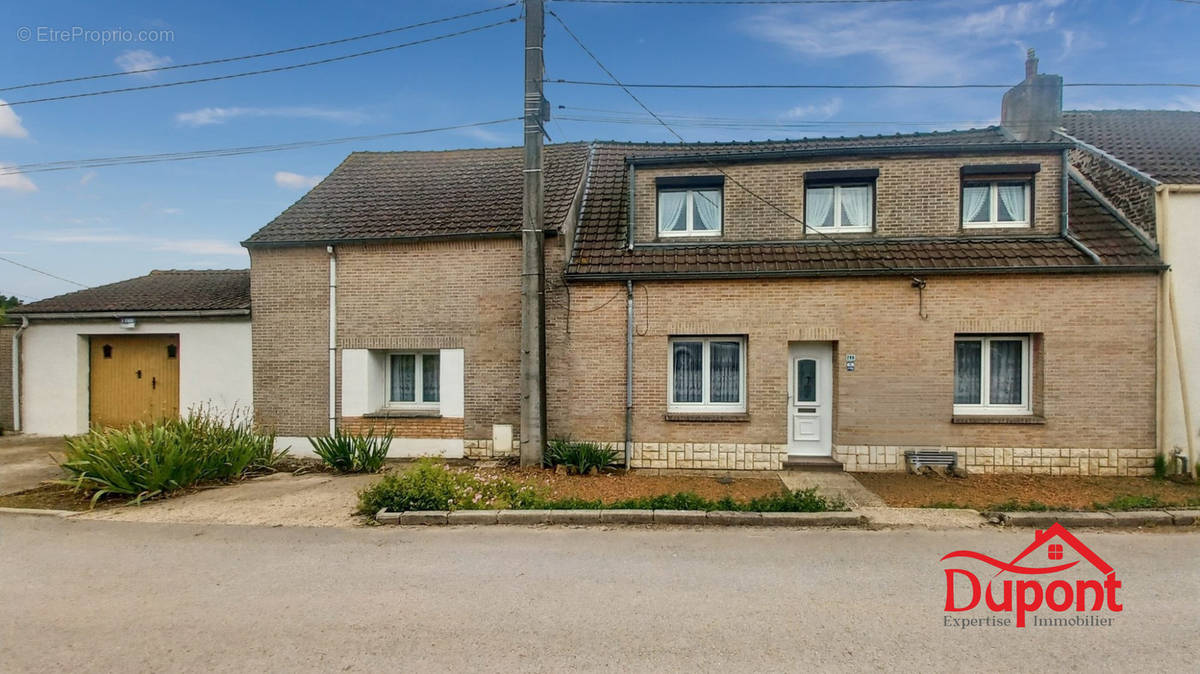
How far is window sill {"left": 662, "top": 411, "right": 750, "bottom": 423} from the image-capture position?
900 centimetres

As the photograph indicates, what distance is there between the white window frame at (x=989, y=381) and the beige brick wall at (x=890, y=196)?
1888 mm

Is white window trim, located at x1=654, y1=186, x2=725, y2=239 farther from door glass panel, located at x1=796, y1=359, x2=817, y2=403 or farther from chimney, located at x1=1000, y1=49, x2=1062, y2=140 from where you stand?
chimney, located at x1=1000, y1=49, x2=1062, y2=140

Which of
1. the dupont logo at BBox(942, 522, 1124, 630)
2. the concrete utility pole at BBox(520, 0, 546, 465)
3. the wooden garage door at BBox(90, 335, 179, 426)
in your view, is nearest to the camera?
the dupont logo at BBox(942, 522, 1124, 630)

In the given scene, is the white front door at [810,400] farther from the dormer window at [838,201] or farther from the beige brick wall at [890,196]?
the dormer window at [838,201]

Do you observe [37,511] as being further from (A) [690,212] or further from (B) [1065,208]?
(B) [1065,208]

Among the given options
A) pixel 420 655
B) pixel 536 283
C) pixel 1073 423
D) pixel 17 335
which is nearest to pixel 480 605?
pixel 420 655

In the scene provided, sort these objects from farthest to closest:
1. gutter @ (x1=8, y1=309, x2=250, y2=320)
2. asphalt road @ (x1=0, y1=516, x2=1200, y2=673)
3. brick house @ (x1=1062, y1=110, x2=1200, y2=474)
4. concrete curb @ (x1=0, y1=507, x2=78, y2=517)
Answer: gutter @ (x1=8, y1=309, x2=250, y2=320), brick house @ (x1=1062, y1=110, x2=1200, y2=474), concrete curb @ (x1=0, y1=507, x2=78, y2=517), asphalt road @ (x1=0, y1=516, x2=1200, y2=673)

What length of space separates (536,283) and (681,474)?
12.8 feet

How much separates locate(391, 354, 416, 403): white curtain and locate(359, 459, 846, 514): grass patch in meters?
3.76

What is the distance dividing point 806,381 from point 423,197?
27.8 feet

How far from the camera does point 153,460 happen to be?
24.4 ft

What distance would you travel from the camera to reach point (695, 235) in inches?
395

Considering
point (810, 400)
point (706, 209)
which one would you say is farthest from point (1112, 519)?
point (706, 209)

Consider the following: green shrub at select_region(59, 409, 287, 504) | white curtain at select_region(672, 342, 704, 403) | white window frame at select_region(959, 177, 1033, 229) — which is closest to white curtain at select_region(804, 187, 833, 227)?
white window frame at select_region(959, 177, 1033, 229)
